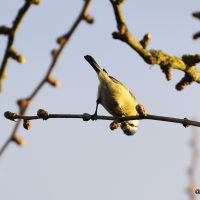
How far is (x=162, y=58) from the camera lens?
3.37 metres

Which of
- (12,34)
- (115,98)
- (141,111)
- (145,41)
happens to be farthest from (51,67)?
(115,98)

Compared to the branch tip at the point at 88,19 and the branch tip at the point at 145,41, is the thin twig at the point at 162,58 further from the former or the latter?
the branch tip at the point at 88,19

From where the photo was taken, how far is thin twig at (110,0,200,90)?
266cm

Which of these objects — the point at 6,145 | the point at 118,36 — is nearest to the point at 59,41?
the point at 6,145

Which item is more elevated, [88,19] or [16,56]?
[88,19]

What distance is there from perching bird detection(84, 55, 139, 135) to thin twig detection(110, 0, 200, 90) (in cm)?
359

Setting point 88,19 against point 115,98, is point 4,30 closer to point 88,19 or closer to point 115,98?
point 88,19

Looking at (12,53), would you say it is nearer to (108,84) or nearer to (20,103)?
(20,103)

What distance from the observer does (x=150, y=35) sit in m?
3.15

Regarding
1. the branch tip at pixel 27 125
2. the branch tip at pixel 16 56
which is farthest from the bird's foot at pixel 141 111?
the branch tip at pixel 16 56

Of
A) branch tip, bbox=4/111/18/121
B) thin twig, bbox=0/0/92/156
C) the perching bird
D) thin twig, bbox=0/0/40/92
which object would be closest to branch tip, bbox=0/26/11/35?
thin twig, bbox=0/0/40/92

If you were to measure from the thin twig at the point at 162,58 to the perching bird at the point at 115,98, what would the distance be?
3585mm

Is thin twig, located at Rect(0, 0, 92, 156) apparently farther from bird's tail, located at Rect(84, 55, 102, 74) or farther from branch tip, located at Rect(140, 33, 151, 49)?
bird's tail, located at Rect(84, 55, 102, 74)

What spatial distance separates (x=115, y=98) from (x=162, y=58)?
12.4 feet
